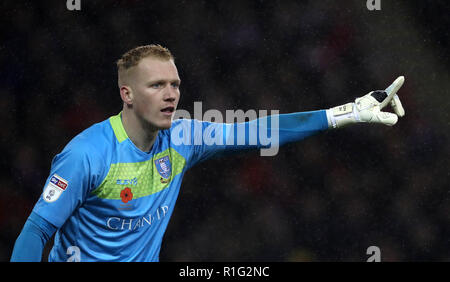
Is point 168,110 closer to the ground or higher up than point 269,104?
closer to the ground

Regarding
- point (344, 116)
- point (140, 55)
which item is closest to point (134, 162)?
point (140, 55)

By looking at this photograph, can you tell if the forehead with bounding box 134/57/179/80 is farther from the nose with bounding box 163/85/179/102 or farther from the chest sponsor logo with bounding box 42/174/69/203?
the chest sponsor logo with bounding box 42/174/69/203

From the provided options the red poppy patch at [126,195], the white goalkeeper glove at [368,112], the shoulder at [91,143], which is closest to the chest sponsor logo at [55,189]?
the shoulder at [91,143]

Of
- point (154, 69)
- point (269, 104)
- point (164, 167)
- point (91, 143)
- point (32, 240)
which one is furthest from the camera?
point (269, 104)

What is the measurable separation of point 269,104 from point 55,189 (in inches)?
94.3

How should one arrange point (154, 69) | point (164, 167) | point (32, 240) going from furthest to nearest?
point (164, 167) < point (154, 69) < point (32, 240)

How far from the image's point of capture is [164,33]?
452cm

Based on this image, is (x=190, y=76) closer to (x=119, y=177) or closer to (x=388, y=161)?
(x=388, y=161)

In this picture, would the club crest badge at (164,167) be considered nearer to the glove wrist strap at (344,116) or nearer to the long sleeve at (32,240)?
the long sleeve at (32,240)

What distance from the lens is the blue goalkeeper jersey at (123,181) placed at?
2.50 meters

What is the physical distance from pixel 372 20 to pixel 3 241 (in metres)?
3.18

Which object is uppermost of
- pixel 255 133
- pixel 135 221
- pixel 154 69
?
pixel 154 69

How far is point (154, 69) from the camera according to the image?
2691 mm

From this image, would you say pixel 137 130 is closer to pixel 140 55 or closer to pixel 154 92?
pixel 154 92
